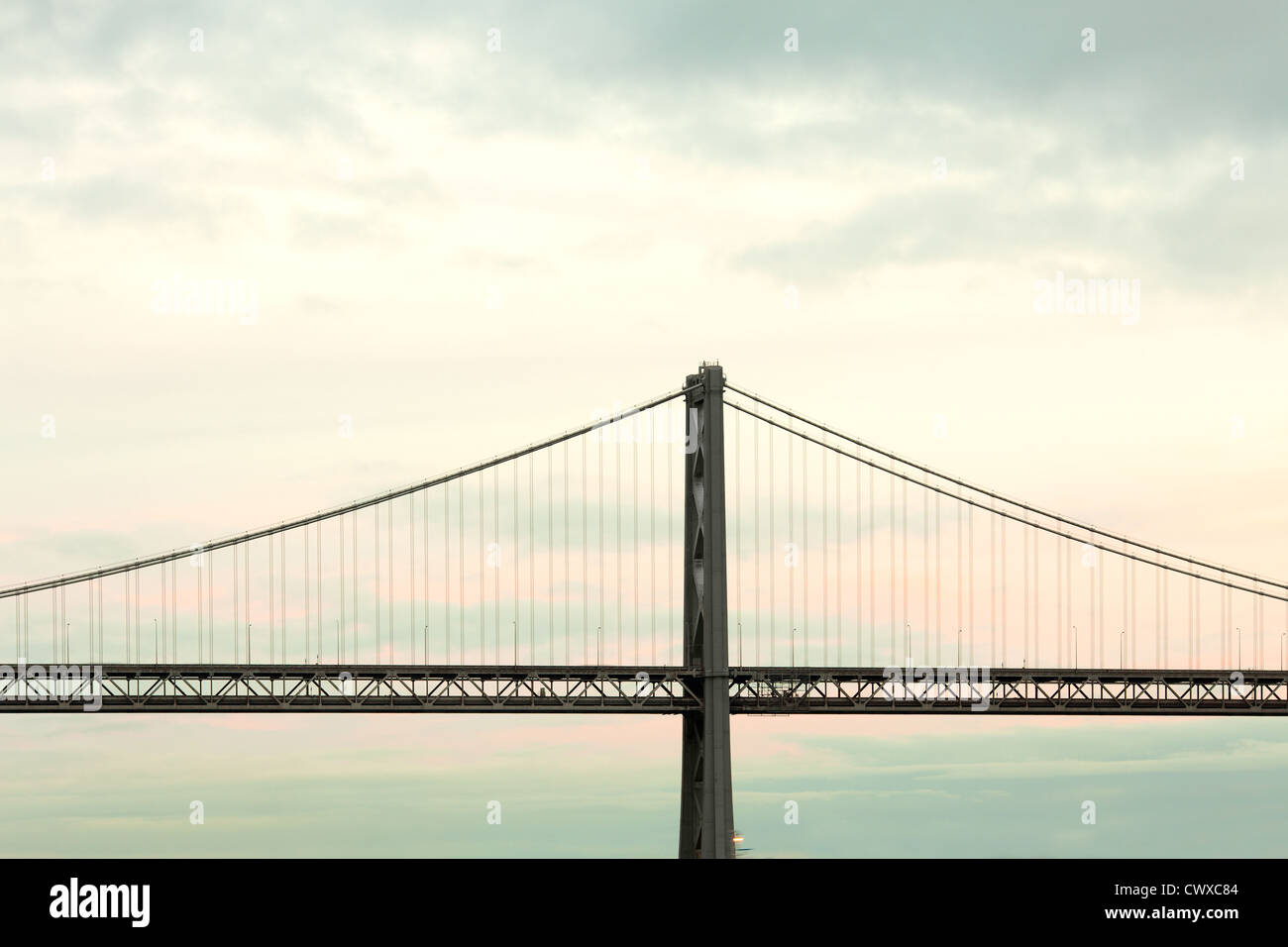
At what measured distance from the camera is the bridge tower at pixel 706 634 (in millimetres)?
91625

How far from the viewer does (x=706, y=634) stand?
93625 mm

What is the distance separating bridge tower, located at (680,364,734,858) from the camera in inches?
3607

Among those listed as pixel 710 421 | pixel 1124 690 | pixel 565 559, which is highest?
pixel 710 421
